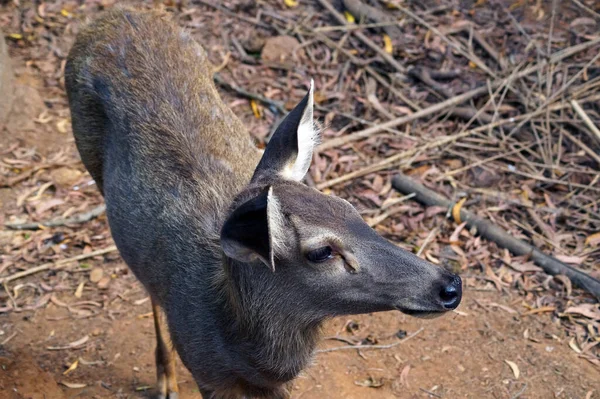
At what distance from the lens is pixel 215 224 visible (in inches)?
184

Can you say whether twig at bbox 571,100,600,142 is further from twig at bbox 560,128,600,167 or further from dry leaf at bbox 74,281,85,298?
dry leaf at bbox 74,281,85,298

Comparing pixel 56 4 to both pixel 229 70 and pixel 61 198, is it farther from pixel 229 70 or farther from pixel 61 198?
pixel 61 198

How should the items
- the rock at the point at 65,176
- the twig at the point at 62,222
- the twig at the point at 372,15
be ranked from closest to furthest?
the twig at the point at 62,222 → the rock at the point at 65,176 → the twig at the point at 372,15

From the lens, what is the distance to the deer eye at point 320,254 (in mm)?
3803

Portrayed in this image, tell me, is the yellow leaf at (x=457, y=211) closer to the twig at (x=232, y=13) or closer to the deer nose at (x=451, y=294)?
the deer nose at (x=451, y=294)

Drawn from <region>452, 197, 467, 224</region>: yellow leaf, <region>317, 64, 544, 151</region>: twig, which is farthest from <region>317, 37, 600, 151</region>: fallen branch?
<region>452, 197, 467, 224</region>: yellow leaf

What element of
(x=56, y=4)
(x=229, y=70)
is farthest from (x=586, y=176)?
(x=56, y=4)

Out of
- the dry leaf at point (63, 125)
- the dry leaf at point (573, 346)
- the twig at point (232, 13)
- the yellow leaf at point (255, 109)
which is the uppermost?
the twig at point (232, 13)

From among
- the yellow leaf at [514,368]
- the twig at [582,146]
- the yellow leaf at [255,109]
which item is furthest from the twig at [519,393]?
the yellow leaf at [255,109]

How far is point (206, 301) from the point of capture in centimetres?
454

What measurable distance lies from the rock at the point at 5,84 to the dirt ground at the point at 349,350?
2585 mm

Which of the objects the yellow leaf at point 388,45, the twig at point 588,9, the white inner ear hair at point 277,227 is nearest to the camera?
the white inner ear hair at point 277,227

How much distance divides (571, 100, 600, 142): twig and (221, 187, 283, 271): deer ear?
5359 millimetres

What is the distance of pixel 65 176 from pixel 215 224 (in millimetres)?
4315
